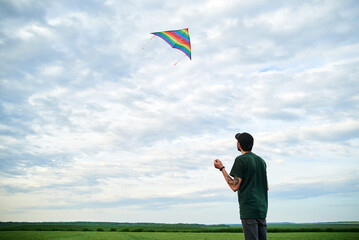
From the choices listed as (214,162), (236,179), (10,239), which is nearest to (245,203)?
(236,179)

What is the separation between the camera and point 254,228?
4.34m

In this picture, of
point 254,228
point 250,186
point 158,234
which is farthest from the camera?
point 158,234

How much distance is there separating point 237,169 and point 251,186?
1.13ft

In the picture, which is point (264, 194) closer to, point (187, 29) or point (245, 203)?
point (245, 203)

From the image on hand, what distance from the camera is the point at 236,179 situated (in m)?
4.56

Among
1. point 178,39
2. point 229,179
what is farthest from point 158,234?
point 229,179

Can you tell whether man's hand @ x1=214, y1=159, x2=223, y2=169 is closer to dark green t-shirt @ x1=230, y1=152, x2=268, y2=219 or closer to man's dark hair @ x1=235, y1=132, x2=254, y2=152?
dark green t-shirt @ x1=230, y1=152, x2=268, y2=219

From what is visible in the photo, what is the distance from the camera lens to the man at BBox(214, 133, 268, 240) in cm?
438

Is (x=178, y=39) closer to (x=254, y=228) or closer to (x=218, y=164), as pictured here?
(x=218, y=164)

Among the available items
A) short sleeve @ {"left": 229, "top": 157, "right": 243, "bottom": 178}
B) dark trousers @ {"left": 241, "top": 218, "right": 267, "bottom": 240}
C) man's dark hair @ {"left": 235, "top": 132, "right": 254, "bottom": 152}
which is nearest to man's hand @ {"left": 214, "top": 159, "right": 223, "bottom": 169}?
short sleeve @ {"left": 229, "top": 157, "right": 243, "bottom": 178}

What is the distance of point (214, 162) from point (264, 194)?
0.98m

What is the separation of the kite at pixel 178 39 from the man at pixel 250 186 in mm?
9924

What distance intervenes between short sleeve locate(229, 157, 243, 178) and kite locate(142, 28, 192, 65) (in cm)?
1002

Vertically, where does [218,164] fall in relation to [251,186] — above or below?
above
